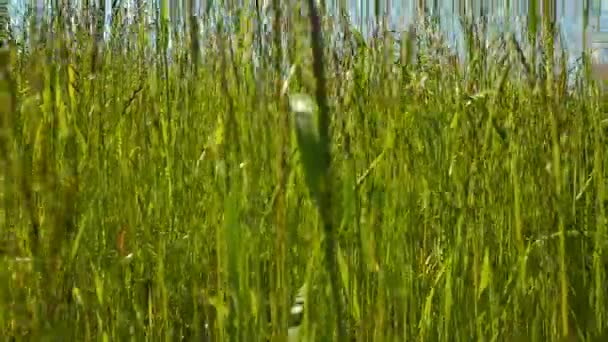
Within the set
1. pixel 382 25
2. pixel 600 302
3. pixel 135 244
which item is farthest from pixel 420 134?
pixel 135 244

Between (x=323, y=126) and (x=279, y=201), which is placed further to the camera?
(x=279, y=201)

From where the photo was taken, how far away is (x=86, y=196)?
1275 mm

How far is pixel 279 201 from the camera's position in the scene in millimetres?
789

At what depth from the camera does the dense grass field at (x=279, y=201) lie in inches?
34.2

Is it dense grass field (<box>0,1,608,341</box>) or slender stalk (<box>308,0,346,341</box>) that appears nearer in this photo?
slender stalk (<box>308,0,346,341</box>)

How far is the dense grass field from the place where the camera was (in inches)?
34.2

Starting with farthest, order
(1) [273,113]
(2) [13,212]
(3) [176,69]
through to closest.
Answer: (3) [176,69], (2) [13,212], (1) [273,113]

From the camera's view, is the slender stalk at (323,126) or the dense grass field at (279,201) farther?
the dense grass field at (279,201)

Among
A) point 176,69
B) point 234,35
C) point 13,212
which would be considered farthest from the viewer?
point 176,69

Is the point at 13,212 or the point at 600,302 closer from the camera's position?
the point at 13,212

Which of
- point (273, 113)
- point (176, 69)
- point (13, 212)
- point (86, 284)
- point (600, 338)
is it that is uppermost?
point (176, 69)

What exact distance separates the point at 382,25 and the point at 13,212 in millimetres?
920

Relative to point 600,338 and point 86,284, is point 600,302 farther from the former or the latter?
point 86,284

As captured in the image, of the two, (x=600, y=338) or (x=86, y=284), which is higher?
(x=86, y=284)
